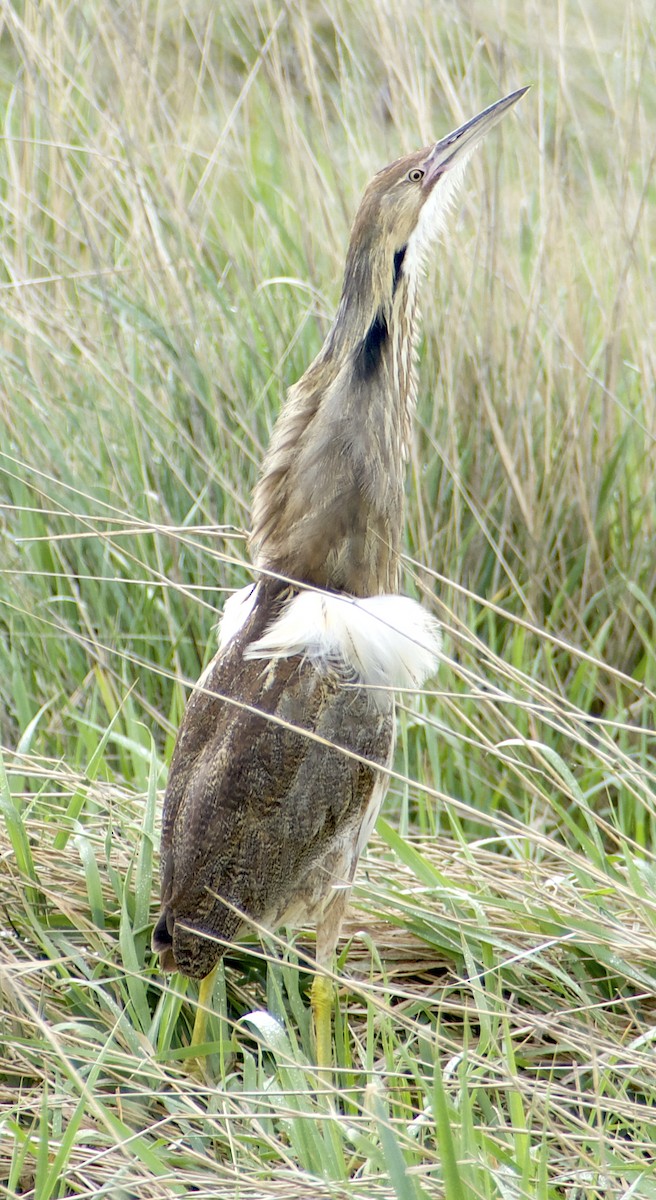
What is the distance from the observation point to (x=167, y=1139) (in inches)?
75.3

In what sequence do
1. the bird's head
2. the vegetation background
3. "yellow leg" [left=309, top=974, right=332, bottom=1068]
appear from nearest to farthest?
1. "yellow leg" [left=309, top=974, right=332, bottom=1068]
2. the bird's head
3. the vegetation background

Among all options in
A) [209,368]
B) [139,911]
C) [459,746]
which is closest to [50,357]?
[209,368]

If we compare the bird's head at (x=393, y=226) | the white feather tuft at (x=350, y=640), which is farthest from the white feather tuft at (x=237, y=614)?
the bird's head at (x=393, y=226)

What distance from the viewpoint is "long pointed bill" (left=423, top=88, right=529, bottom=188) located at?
2.51m

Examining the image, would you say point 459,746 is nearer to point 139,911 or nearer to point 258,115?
point 139,911

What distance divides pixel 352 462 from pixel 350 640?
34 cm

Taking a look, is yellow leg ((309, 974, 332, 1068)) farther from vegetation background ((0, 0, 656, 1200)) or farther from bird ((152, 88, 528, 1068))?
vegetation background ((0, 0, 656, 1200))

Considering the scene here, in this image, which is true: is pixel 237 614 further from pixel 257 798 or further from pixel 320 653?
pixel 257 798

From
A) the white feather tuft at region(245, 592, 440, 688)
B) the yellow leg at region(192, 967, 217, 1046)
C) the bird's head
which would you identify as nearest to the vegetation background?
the yellow leg at region(192, 967, 217, 1046)

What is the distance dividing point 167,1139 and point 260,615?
0.87m

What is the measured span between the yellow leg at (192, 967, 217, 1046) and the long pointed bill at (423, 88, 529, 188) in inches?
55.5

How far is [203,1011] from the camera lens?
2.28m

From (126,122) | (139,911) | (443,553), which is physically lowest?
(139,911)

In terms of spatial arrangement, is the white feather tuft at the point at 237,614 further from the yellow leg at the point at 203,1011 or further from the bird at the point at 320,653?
the yellow leg at the point at 203,1011
